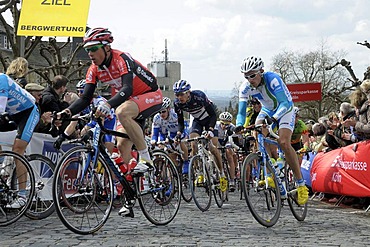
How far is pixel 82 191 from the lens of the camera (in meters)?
6.69

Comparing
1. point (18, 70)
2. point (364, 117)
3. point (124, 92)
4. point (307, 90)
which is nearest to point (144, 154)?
point (124, 92)

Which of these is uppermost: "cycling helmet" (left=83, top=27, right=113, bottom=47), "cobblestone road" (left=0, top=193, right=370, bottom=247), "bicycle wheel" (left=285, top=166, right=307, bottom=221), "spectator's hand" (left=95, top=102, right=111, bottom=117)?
"cycling helmet" (left=83, top=27, right=113, bottom=47)


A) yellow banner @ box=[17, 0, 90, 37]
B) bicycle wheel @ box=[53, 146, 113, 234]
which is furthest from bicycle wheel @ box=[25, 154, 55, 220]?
yellow banner @ box=[17, 0, 90, 37]

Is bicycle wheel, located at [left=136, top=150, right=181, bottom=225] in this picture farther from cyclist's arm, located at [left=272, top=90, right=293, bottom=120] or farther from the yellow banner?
the yellow banner

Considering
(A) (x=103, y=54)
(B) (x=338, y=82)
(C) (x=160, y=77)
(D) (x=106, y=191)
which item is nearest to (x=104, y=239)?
(D) (x=106, y=191)

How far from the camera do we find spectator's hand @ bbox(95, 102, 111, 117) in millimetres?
6648

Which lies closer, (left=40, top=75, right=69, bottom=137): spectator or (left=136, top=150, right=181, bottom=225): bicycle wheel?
(left=136, top=150, right=181, bottom=225): bicycle wheel

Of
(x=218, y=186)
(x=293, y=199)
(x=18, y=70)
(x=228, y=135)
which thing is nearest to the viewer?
(x=293, y=199)

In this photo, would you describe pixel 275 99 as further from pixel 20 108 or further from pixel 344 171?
pixel 20 108

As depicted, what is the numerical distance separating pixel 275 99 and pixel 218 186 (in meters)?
2.68

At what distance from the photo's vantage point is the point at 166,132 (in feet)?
45.0

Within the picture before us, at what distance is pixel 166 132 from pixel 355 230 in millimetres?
6692

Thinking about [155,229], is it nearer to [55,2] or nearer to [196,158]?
[196,158]

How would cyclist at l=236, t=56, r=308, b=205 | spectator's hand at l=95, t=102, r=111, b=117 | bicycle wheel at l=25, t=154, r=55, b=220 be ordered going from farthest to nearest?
cyclist at l=236, t=56, r=308, b=205, bicycle wheel at l=25, t=154, r=55, b=220, spectator's hand at l=95, t=102, r=111, b=117
